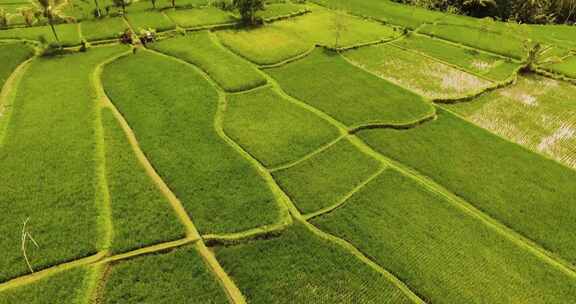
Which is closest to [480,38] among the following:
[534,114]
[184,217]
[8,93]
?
[534,114]

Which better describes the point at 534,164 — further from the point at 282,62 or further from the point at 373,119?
the point at 282,62

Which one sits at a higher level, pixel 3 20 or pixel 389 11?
pixel 3 20

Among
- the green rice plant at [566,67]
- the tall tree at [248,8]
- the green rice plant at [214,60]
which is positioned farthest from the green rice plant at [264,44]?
the green rice plant at [566,67]

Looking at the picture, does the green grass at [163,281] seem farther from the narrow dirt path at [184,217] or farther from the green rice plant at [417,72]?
the green rice plant at [417,72]

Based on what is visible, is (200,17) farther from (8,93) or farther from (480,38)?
(480,38)

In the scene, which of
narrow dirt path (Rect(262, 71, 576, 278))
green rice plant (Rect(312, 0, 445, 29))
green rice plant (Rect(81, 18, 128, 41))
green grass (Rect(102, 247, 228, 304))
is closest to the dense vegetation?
green rice plant (Rect(312, 0, 445, 29))
